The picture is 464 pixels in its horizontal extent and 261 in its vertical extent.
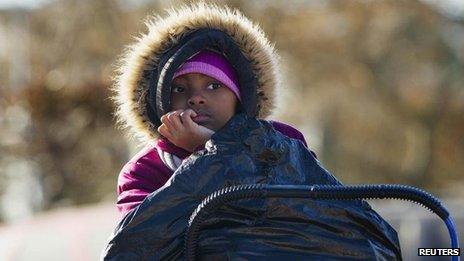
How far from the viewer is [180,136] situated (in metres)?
2.49

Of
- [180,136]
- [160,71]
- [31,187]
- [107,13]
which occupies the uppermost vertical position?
[107,13]

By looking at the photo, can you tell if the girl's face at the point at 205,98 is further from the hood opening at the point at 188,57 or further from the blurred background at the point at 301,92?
the blurred background at the point at 301,92

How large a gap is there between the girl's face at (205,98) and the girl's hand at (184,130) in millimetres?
70

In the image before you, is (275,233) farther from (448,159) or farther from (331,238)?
(448,159)

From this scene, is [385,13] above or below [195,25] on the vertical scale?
above

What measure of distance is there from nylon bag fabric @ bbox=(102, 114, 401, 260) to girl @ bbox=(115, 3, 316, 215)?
19 cm

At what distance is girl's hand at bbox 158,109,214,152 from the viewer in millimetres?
2480

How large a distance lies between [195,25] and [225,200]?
61 centimetres

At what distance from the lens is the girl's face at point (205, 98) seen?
2594 millimetres

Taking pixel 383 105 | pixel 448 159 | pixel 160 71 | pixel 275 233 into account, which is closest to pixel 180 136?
pixel 160 71

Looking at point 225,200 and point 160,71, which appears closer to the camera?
point 225,200

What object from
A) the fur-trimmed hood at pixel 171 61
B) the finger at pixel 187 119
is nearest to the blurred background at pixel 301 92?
the fur-trimmed hood at pixel 171 61

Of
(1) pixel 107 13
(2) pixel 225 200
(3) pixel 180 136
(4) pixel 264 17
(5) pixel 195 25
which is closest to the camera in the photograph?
(2) pixel 225 200

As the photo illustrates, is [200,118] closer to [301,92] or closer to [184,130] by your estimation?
[184,130]
